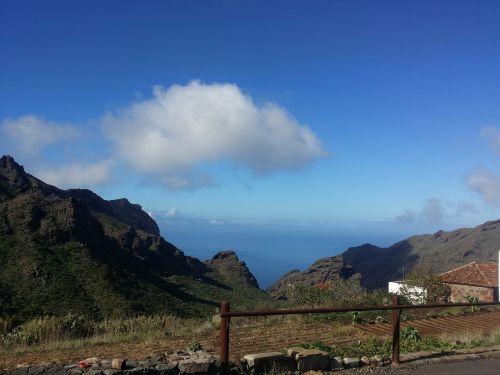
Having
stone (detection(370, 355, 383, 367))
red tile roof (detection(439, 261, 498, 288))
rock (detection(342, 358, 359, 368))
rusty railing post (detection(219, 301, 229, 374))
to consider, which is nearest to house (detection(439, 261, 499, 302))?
red tile roof (detection(439, 261, 498, 288))

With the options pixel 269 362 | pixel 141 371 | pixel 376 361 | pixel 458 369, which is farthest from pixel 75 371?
pixel 458 369

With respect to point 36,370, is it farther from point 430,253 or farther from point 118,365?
point 430,253

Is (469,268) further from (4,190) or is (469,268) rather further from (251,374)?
(4,190)

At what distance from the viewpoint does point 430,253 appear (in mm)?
117188

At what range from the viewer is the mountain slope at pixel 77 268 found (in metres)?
33.1

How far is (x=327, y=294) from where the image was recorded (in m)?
28.2

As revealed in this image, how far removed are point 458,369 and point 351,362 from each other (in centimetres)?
160

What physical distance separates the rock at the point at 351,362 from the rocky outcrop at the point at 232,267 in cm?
6249

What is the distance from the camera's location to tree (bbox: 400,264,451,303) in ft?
88.0

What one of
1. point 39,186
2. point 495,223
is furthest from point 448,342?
point 495,223

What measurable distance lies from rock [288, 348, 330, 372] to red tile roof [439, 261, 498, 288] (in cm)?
3300

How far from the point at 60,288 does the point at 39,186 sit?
29.3m

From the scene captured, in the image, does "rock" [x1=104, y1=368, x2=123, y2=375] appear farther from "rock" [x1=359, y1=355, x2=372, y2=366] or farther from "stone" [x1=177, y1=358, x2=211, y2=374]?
"rock" [x1=359, y1=355, x2=372, y2=366]

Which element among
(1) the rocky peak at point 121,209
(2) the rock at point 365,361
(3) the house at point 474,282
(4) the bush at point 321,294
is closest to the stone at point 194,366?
(2) the rock at point 365,361
